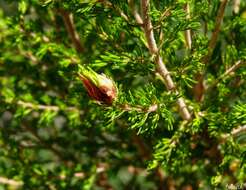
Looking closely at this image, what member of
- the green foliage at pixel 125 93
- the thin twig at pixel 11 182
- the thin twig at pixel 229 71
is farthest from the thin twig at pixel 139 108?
the thin twig at pixel 11 182

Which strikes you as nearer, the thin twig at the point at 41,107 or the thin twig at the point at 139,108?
the thin twig at the point at 139,108

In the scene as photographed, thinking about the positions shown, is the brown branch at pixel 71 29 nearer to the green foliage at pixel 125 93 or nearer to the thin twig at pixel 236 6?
the green foliage at pixel 125 93

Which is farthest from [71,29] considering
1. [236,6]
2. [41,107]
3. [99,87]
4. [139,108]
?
[99,87]

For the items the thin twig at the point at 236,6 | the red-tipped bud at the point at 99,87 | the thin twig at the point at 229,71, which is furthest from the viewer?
the thin twig at the point at 236,6

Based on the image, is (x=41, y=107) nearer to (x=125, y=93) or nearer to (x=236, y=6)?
(x=125, y=93)

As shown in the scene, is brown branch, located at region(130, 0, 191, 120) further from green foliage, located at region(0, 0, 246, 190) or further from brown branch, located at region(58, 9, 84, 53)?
brown branch, located at region(58, 9, 84, 53)

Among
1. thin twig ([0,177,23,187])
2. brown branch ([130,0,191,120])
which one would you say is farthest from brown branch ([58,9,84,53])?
thin twig ([0,177,23,187])
